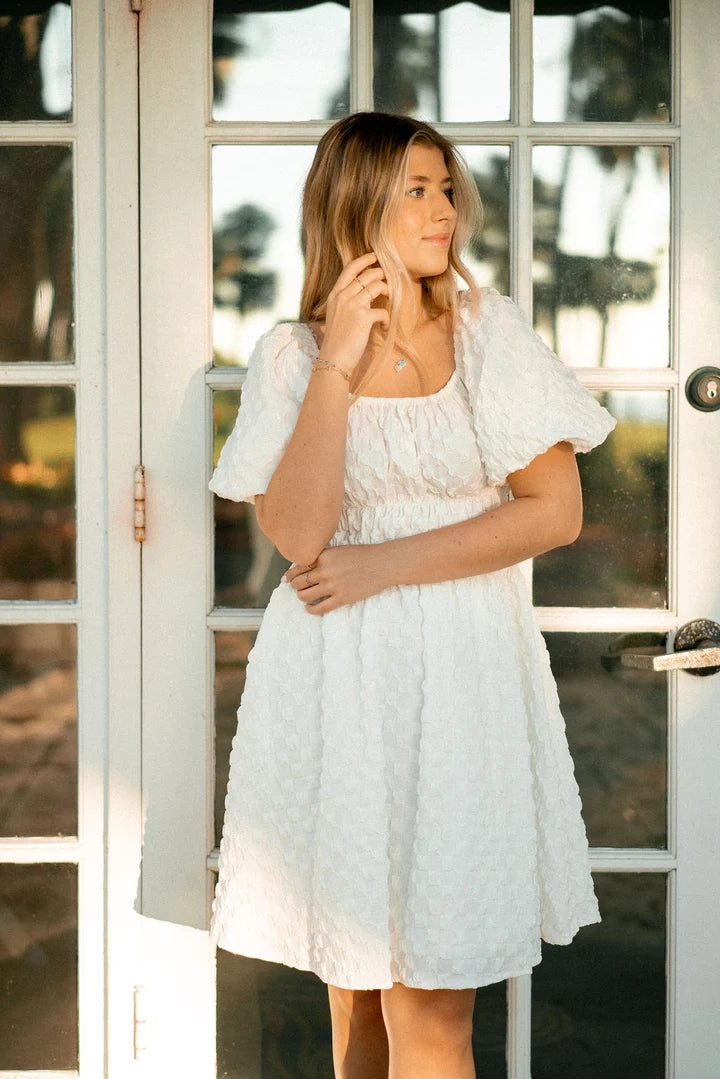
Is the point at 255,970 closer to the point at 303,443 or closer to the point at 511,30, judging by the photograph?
the point at 303,443

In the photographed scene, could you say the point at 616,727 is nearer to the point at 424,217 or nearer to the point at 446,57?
the point at 424,217

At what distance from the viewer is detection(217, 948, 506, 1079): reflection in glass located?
2004 millimetres

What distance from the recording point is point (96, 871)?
200cm

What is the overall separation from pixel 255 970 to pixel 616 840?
69 cm

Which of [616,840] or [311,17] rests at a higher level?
[311,17]

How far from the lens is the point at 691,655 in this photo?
1889mm

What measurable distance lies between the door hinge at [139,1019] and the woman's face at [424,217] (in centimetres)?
135

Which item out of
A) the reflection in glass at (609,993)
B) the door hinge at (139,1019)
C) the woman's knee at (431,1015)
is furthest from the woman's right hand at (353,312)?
the door hinge at (139,1019)

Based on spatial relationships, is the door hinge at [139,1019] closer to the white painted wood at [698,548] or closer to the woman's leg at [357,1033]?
the woman's leg at [357,1033]

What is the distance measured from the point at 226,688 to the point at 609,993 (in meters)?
0.88

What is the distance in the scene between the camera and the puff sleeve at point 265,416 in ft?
5.13

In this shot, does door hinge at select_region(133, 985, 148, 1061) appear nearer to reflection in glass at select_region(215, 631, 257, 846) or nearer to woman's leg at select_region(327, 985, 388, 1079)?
reflection in glass at select_region(215, 631, 257, 846)

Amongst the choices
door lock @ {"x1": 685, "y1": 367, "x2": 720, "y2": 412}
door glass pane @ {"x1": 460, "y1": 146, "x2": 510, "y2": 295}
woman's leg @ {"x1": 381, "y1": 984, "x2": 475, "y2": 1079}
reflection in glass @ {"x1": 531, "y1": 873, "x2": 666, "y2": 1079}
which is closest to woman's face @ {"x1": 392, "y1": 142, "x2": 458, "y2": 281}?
door glass pane @ {"x1": 460, "y1": 146, "x2": 510, "y2": 295}

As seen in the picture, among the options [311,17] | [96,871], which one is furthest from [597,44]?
[96,871]
